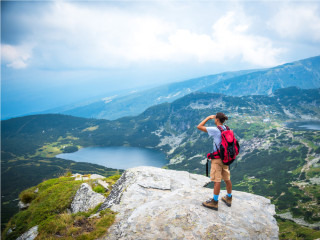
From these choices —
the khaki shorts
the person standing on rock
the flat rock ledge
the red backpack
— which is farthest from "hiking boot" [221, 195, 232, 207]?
the red backpack

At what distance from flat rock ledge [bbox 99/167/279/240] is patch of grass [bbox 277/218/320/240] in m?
104

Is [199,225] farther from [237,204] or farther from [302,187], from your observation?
[302,187]

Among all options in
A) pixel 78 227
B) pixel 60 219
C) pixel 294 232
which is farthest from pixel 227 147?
pixel 294 232

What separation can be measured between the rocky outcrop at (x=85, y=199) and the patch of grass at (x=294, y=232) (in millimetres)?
107357

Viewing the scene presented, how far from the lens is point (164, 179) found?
12789 millimetres

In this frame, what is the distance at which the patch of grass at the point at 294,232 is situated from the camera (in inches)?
3397

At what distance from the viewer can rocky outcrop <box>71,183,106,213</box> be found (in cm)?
1074

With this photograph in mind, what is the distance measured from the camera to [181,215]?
7980 mm

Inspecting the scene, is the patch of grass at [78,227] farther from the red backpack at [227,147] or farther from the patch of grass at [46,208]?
the red backpack at [227,147]

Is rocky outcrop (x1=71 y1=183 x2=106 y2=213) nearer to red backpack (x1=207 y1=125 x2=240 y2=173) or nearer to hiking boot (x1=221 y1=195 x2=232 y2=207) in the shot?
hiking boot (x1=221 y1=195 x2=232 y2=207)

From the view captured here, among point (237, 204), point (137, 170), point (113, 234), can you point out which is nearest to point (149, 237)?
point (113, 234)

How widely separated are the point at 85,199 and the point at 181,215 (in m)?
6.70

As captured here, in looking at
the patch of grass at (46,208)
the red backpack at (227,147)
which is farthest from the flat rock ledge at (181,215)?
the patch of grass at (46,208)

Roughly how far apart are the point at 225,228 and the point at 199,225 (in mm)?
1154
